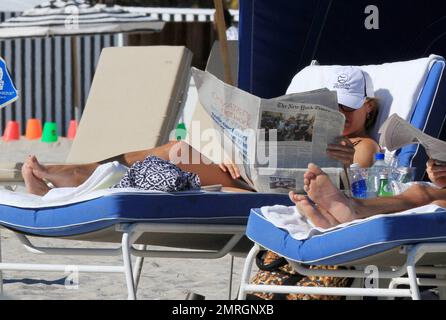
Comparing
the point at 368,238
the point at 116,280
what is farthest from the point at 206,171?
the point at 116,280

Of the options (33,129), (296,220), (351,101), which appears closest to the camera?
(296,220)

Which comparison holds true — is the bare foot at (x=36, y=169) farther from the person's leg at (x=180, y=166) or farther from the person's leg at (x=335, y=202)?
the person's leg at (x=335, y=202)

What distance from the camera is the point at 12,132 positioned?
47.5 ft

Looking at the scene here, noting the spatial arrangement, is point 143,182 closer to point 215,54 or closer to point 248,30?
point 248,30

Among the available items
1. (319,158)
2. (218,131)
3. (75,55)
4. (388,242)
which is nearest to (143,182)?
(218,131)

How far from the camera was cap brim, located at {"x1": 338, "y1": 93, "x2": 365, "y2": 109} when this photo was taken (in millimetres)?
4232

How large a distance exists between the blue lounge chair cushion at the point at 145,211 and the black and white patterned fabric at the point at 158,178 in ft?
0.27

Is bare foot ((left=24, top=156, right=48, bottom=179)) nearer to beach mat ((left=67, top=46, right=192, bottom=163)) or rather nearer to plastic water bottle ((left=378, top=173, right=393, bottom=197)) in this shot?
plastic water bottle ((left=378, top=173, right=393, bottom=197))

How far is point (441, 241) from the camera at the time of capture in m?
3.14

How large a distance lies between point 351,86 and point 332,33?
1.00 m

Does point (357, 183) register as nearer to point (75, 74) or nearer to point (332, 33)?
point (332, 33)

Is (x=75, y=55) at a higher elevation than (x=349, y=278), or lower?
lower

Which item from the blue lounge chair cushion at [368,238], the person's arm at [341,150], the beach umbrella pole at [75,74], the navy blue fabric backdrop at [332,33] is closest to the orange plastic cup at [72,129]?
the beach umbrella pole at [75,74]
